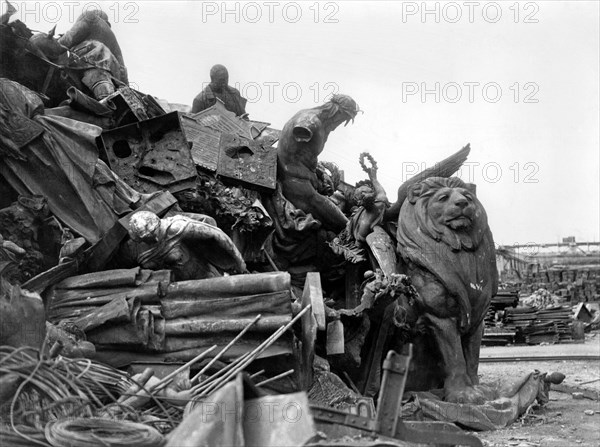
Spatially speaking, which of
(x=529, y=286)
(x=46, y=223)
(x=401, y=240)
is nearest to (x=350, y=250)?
(x=401, y=240)

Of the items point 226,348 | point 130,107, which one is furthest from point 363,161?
point 226,348

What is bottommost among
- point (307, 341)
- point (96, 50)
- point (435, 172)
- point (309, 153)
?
point (307, 341)

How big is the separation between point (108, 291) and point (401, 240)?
9.94 feet

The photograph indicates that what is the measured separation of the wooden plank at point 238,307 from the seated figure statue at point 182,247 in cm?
49

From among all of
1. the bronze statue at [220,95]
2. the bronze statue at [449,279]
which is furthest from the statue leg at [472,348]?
the bronze statue at [220,95]

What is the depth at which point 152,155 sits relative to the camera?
25.7 feet

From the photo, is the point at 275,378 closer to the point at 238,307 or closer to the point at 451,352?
the point at 238,307

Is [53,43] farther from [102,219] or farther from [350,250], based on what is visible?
[350,250]

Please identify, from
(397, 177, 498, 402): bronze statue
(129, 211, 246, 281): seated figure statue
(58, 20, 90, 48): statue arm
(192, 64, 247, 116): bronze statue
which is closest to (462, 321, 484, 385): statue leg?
(397, 177, 498, 402): bronze statue

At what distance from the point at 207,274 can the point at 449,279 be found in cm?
232

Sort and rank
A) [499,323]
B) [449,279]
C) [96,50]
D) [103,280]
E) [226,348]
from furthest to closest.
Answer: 1. [499,323]
2. [96,50]
3. [449,279]
4. [103,280]
5. [226,348]

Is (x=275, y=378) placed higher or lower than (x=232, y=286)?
lower

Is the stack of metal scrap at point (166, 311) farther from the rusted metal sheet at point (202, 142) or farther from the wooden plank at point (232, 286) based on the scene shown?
the rusted metal sheet at point (202, 142)

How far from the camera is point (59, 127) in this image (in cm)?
683
